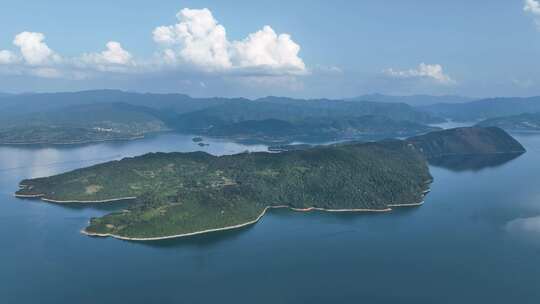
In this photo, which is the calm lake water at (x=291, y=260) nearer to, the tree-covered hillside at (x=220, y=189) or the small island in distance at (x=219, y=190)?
the small island in distance at (x=219, y=190)

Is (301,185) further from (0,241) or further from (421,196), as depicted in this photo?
(0,241)

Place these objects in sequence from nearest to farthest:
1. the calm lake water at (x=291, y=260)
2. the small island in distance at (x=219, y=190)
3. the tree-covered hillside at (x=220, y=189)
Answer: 1. the calm lake water at (x=291, y=260)
2. the small island in distance at (x=219, y=190)
3. the tree-covered hillside at (x=220, y=189)

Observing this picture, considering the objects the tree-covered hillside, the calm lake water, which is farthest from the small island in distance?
the calm lake water

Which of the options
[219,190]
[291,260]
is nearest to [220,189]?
[219,190]

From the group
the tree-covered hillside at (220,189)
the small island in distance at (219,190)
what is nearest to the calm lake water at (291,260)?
the small island in distance at (219,190)

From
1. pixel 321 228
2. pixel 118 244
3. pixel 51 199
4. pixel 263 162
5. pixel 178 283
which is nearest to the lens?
pixel 178 283

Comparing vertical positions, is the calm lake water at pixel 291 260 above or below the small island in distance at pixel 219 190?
below

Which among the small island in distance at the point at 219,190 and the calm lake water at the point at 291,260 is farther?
the small island in distance at the point at 219,190

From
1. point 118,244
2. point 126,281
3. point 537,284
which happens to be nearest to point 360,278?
point 537,284
